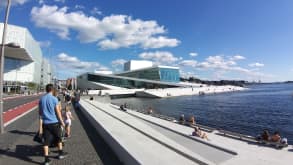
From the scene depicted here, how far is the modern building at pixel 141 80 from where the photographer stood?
11894 centimetres

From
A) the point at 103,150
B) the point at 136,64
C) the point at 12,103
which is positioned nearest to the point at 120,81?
the point at 136,64

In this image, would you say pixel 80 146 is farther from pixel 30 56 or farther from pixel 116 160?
pixel 30 56

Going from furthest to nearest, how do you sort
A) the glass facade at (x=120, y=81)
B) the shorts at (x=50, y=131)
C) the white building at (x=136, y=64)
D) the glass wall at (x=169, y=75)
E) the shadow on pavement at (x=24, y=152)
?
the white building at (x=136, y=64)
the glass wall at (x=169, y=75)
the glass facade at (x=120, y=81)
the shadow on pavement at (x=24, y=152)
the shorts at (x=50, y=131)

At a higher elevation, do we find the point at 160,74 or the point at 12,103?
the point at 160,74

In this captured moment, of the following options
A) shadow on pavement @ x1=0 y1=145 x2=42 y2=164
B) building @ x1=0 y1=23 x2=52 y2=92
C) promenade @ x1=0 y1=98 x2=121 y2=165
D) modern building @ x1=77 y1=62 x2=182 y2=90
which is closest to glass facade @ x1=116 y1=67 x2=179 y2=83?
modern building @ x1=77 y1=62 x2=182 y2=90

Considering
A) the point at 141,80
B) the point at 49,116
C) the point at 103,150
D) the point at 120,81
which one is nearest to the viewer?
the point at 49,116

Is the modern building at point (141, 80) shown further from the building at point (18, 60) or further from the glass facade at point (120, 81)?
the building at point (18, 60)

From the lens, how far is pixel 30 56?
3191 inches

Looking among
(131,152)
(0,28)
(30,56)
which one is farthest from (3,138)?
(30,56)

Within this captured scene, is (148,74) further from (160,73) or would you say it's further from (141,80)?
(141,80)

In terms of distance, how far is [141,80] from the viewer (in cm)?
12056

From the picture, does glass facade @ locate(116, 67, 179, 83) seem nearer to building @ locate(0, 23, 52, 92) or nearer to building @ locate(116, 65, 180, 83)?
building @ locate(116, 65, 180, 83)

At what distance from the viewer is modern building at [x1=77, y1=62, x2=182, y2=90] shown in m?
119

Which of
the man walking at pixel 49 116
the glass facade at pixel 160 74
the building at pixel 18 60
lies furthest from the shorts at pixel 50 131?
the glass facade at pixel 160 74
